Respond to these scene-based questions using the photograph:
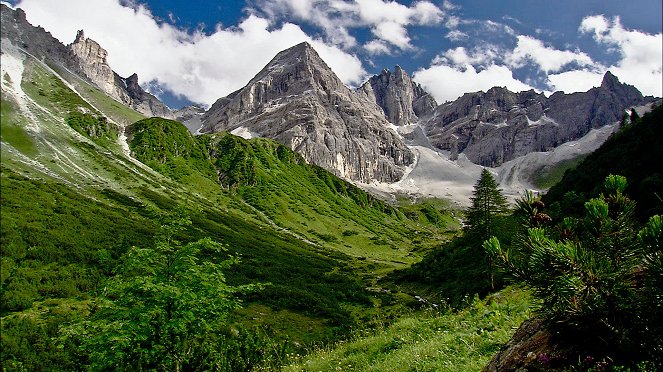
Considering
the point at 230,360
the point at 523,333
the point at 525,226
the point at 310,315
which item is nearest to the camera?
the point at 525,226

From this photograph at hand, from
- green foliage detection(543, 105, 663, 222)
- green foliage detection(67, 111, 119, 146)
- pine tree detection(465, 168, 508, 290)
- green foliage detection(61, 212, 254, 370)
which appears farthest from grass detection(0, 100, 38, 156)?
green foliage detection(67, 111, 119, 146)

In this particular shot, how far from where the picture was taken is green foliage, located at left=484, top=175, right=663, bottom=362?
2838 millimetres

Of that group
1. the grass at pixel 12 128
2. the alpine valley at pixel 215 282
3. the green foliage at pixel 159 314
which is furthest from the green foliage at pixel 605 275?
the green foliage at pixel 159 314

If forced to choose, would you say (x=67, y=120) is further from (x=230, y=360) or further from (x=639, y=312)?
(x=639, y=312)

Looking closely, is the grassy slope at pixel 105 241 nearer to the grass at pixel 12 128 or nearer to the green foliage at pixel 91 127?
the grass at pixel 12 128

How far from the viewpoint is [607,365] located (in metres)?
3.19

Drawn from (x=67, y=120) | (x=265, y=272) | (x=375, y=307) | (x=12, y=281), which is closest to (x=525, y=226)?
(x=12, y=281)

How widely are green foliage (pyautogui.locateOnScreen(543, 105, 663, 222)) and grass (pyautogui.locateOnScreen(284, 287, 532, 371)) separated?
34.2 m

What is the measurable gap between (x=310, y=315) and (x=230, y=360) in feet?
129

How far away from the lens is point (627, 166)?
50312 mm

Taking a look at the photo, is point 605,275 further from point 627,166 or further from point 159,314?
point 627,166

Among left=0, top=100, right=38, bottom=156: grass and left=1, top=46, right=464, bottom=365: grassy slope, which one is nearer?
left=0, top=100, right=38, bottom=156: grass

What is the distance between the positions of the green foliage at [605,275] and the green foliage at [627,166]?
41.0 metres

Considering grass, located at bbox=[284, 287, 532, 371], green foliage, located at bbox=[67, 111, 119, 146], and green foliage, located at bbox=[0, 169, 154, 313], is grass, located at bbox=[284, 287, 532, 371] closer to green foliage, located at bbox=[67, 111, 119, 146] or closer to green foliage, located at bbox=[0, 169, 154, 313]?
green foliage, located at bbox=[0, 169, 154, 313]
